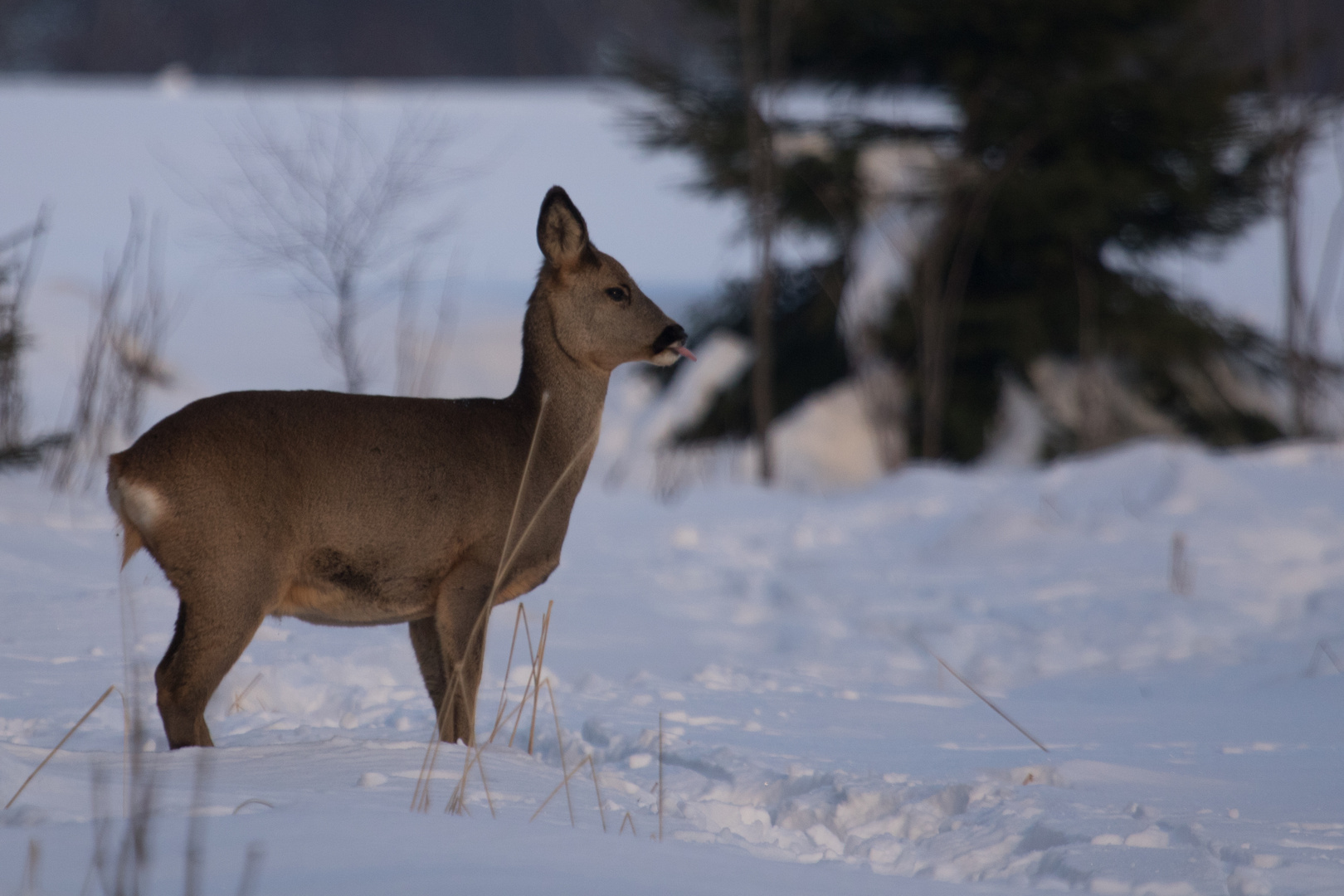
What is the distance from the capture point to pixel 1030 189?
11.3 meters

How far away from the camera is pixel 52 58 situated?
3362cm

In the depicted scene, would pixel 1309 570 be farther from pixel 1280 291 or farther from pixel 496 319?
pixel 496 319

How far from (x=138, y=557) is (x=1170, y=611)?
4.99 meters

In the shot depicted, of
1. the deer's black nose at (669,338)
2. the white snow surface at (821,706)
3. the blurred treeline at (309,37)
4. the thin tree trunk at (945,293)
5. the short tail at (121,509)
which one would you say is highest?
the blurred treeline at (309,37)

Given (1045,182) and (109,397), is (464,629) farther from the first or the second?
(1045,182)

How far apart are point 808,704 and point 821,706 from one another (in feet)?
0.17

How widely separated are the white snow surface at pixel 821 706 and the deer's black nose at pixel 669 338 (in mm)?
1188

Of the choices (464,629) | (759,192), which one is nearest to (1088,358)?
(759,192)

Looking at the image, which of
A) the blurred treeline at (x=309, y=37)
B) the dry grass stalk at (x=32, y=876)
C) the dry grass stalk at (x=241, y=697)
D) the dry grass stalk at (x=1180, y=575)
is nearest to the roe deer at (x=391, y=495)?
the dry grass stalk at (x=241, y=697)

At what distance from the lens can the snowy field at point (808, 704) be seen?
2299 millimetres

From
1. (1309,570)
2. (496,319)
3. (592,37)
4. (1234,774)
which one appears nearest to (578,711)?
(1234,774)

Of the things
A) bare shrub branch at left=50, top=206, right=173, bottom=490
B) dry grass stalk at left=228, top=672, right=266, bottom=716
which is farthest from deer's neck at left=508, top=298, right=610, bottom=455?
bare shrub branch at left=50, top=206, right=173, bottom=490

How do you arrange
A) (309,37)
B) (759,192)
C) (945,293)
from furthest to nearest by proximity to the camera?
(309,37) < (945,293) < (759,192)

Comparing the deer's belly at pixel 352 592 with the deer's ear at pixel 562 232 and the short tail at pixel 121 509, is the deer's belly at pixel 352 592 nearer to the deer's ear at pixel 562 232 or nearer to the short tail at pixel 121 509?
the short tail at pixel 121 509
